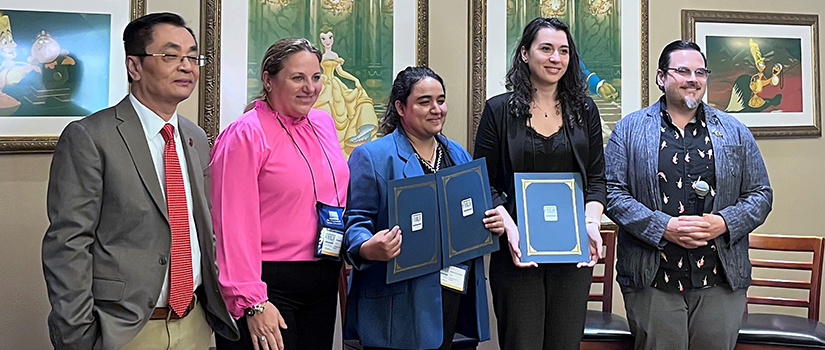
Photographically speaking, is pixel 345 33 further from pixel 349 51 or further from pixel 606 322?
pixel 606 322

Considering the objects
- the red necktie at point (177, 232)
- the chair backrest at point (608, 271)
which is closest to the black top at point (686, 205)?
the chair backrest at point (608, 271)

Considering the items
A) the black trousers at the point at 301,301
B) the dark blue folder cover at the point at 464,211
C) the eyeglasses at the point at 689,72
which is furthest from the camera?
the eyeglasses at the point at 689,72

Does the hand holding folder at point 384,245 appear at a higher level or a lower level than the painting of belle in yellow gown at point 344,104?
lower

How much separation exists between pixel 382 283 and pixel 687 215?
4.31 ft

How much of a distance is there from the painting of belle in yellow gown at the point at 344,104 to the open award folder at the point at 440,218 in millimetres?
1109

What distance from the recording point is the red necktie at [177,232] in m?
→ 1.96

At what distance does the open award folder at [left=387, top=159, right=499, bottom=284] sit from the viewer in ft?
7.43

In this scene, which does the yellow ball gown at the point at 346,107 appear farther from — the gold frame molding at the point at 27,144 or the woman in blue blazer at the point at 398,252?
the gold frame molding at the point at 27,144

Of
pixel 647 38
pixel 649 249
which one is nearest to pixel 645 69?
pixel 647 38

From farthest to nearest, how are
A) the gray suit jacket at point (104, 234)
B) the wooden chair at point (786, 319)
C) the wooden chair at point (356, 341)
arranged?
the wooden chair at point (786, 319) → the wooden chair at point (356, 341) → the gray suit jacket at point (104, 234)

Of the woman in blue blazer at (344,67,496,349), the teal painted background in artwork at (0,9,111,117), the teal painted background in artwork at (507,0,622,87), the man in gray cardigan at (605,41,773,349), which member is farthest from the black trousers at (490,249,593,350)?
the teal painted background in artwork at (0,9,111,117)

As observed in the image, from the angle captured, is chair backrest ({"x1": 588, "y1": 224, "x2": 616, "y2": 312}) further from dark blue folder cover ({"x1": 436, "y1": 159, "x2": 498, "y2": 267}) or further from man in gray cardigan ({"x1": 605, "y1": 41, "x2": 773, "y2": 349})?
dark blue folder cover ({"x1": 436, "y1": 159, "x2": 498, "y2": 267})

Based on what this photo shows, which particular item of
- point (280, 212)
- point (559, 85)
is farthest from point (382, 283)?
point (559, 85)

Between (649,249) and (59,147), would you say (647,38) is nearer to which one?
(649,249)
